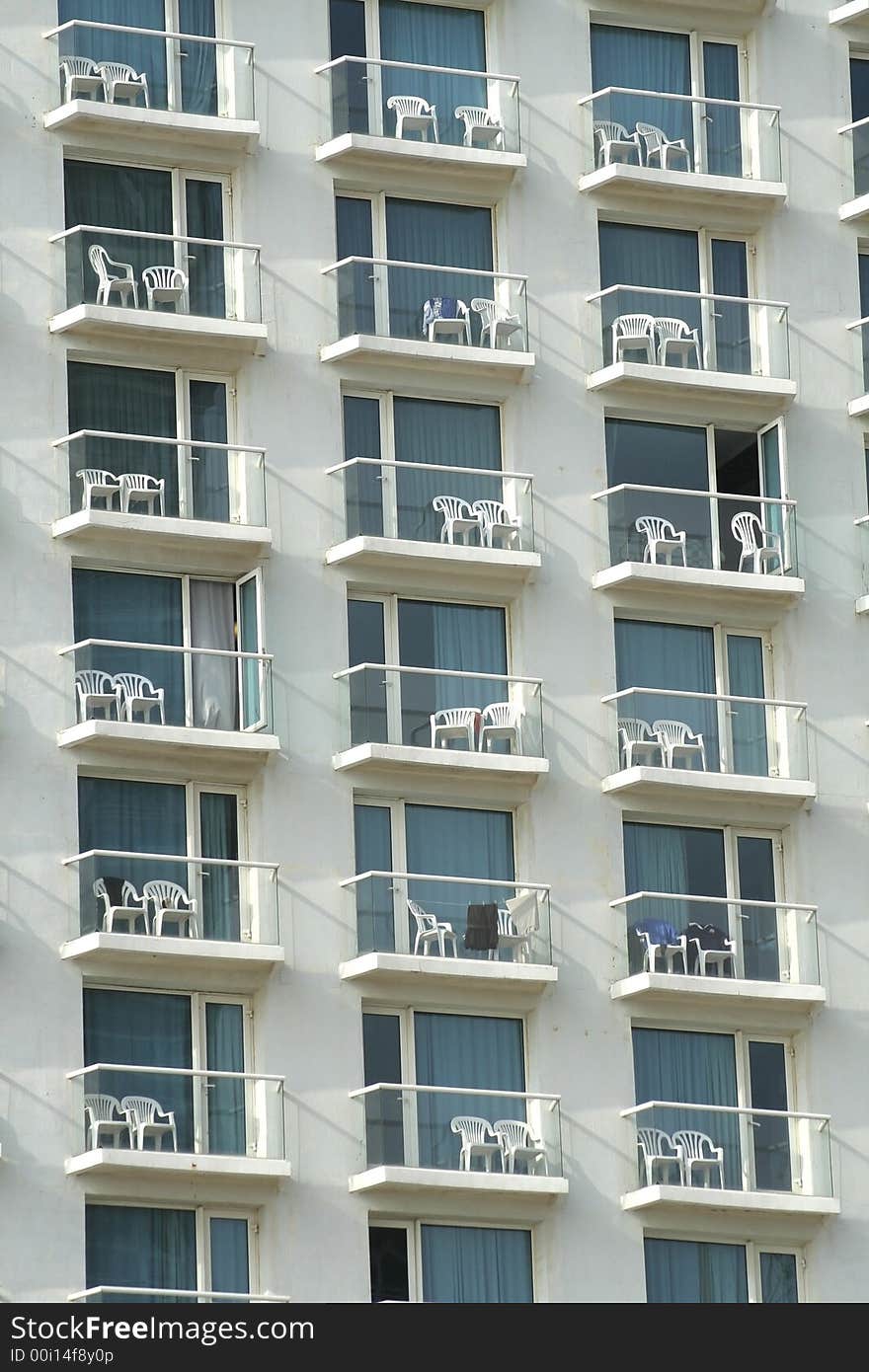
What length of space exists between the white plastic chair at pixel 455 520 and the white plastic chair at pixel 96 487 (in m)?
5.10

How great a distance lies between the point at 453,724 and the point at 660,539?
4.59m

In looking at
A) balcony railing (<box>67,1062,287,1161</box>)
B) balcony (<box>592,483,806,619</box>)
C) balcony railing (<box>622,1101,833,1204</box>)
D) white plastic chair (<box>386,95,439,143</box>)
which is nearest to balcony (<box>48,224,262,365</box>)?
white plastic chair (<box>386,95,439,143</box>)

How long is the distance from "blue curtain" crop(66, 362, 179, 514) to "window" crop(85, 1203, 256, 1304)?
10.7m

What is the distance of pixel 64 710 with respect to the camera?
6712cm

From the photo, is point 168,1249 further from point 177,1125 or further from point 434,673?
point 434,673

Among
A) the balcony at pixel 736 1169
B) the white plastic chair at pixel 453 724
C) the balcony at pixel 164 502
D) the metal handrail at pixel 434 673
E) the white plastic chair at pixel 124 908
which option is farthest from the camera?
the white plastic chair at pixel 453 724

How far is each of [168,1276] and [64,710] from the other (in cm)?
848

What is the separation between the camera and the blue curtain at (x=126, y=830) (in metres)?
66.4

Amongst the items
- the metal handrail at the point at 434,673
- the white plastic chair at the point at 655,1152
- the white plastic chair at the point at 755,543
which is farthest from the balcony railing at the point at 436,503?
the white plastic chair at the point at 655,1152

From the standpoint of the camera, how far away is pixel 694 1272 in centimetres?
6762

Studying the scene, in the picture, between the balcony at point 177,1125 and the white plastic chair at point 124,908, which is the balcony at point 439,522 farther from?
the balcony at point 177,1125

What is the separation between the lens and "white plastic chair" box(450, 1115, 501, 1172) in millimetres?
66688

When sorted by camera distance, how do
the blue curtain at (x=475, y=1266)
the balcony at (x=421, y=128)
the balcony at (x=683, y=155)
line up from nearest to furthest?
the blue curtain at (x=475, y=1266)
the balcony at (x=421, y=128)
the balcony at (x=683, y=155)

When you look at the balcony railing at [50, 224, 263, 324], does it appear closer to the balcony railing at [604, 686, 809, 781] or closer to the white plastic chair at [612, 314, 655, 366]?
the white plastic chair at [612, 314, 655, 366]
